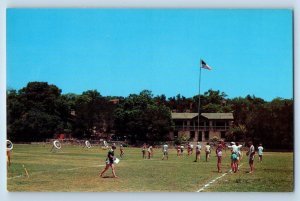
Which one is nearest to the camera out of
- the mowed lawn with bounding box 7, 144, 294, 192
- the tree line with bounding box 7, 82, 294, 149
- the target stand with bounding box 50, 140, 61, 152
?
the mowed lawn with bounding box 7, 144, 294, 192

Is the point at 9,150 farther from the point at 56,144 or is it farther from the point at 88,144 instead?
the point at 88,144

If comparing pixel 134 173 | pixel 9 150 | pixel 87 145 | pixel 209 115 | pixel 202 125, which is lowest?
pixel 134 173

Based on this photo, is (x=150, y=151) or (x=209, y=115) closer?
(x=209, y=115)

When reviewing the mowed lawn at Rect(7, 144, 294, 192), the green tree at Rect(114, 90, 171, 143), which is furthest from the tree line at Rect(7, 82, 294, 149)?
the mowed lawn at Rect(7, 144, 294, 192)

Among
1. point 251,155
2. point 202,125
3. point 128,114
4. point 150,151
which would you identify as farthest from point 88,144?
point 251,155

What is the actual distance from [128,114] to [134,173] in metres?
0.87

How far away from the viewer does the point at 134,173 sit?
17891 millimetres

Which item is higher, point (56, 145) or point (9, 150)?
point (56, 145)

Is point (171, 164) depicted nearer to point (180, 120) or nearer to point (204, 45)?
point (180, 120)

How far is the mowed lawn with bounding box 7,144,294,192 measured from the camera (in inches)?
683

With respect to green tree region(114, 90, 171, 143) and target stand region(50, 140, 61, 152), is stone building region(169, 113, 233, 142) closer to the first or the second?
green tree region(114, 90, 171, 143)

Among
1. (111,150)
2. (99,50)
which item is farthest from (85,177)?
(99,50)

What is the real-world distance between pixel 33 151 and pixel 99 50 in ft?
5.83

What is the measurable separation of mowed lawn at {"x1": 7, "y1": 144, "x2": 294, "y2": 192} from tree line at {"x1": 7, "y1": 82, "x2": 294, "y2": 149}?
0.81 ft
